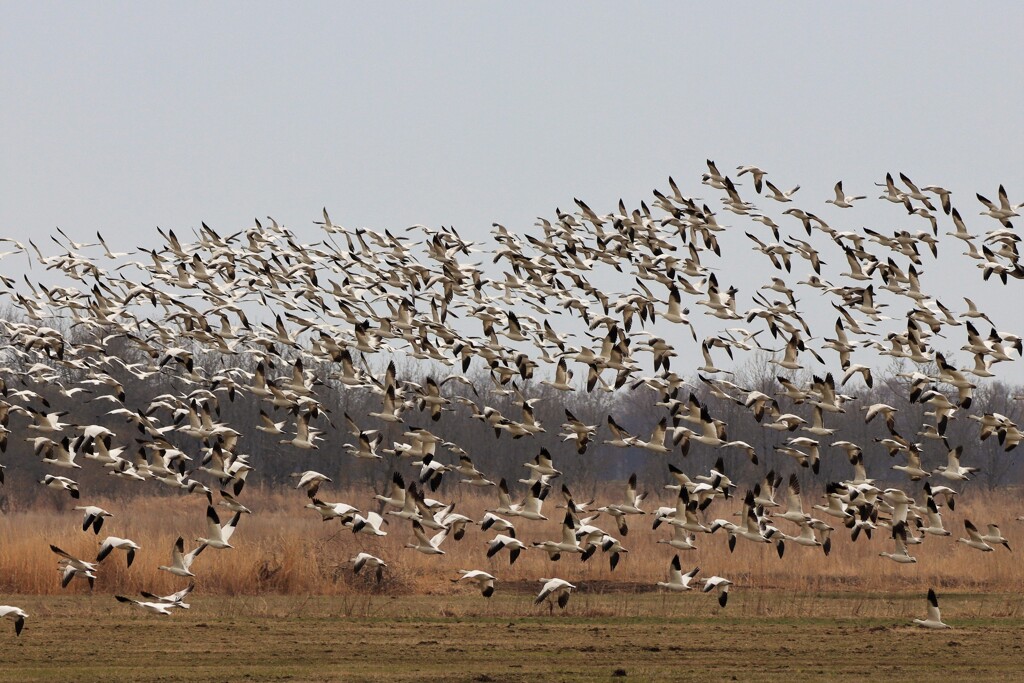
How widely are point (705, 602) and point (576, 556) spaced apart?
191 inches

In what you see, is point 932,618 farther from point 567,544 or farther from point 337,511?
point 337,511

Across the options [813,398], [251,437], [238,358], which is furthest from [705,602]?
[238,358]

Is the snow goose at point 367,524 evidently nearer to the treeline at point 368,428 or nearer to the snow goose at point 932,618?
the snow goose at point 932,618

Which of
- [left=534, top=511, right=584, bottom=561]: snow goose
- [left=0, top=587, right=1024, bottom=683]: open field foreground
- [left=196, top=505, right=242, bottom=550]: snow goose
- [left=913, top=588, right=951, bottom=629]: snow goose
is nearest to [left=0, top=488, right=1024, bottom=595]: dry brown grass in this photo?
[left=0, top=587, right=1024, bottom=683]: open field foreground

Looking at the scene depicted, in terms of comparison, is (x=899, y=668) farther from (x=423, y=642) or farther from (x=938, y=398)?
(x=938, y=398)

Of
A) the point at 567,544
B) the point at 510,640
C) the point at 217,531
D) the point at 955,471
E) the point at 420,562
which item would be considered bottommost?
the point at 510,640

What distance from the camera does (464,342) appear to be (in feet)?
105

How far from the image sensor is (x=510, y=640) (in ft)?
81.1

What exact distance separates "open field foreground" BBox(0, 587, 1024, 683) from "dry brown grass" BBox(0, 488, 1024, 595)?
115cm

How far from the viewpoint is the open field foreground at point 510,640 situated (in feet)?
70.5

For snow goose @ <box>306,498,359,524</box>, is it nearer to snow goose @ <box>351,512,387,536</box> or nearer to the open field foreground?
snow goose @ <box>351,512,387,536</box>

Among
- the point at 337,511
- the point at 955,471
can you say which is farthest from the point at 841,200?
the point at 337,511

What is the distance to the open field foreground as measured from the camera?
21500mm

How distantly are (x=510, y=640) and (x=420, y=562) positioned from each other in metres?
9.48
